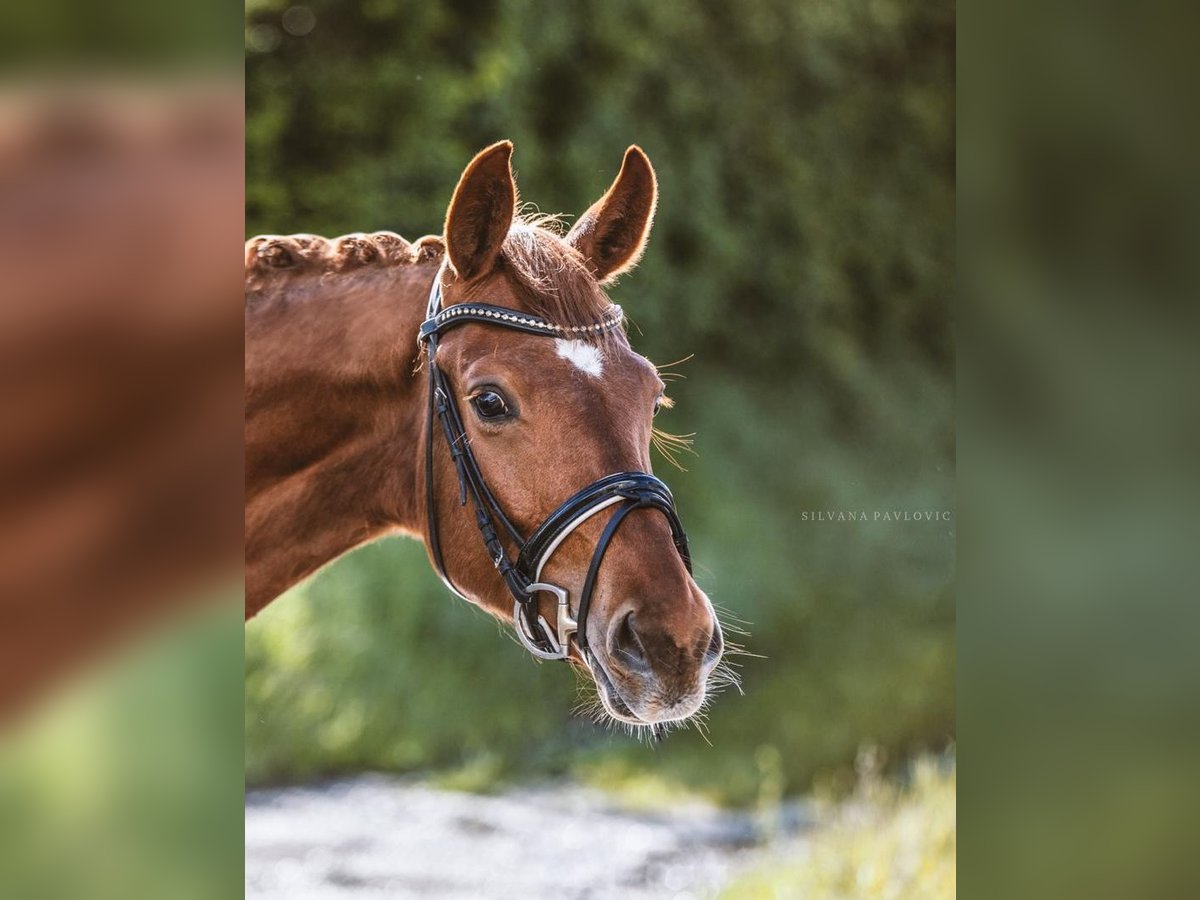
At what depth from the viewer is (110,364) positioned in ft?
5.01

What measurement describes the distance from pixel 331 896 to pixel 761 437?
1.29 m

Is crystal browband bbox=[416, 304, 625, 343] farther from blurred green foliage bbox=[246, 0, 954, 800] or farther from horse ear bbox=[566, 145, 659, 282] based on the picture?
blurred green foliage bbox=[246, 0, 954, 800]

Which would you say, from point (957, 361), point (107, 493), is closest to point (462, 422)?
point (107, 493)

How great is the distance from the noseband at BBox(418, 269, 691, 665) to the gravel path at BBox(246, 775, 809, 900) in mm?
619

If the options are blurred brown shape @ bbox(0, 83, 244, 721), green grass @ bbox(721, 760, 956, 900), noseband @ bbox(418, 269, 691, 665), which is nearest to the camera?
blurred brown shape @ bbox(0, 83, 244, 721)

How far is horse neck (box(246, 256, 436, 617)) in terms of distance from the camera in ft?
5.56

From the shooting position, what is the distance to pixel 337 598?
2.10 metres

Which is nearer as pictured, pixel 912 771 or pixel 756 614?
pixel 756 614

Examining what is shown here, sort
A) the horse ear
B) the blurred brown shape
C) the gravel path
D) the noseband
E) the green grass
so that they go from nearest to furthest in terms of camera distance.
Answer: the blurred brown shape → the noseband → the horse ear → the gravel path → the green grass

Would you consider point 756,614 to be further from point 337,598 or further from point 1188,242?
point 1188,242

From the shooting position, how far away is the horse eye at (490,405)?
1645mm

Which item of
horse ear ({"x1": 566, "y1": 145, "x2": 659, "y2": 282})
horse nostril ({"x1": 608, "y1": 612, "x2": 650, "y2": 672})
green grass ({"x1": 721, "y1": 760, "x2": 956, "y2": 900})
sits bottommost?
green grass ({"x1": 721, "y1": 760, "x2": 956, "y2": 900})

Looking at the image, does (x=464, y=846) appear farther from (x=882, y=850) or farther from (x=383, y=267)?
(x=383, y=267)

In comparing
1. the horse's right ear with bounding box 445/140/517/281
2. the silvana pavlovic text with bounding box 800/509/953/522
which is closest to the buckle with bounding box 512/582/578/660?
the horse's right ear with bounding box 445/140/517/281
